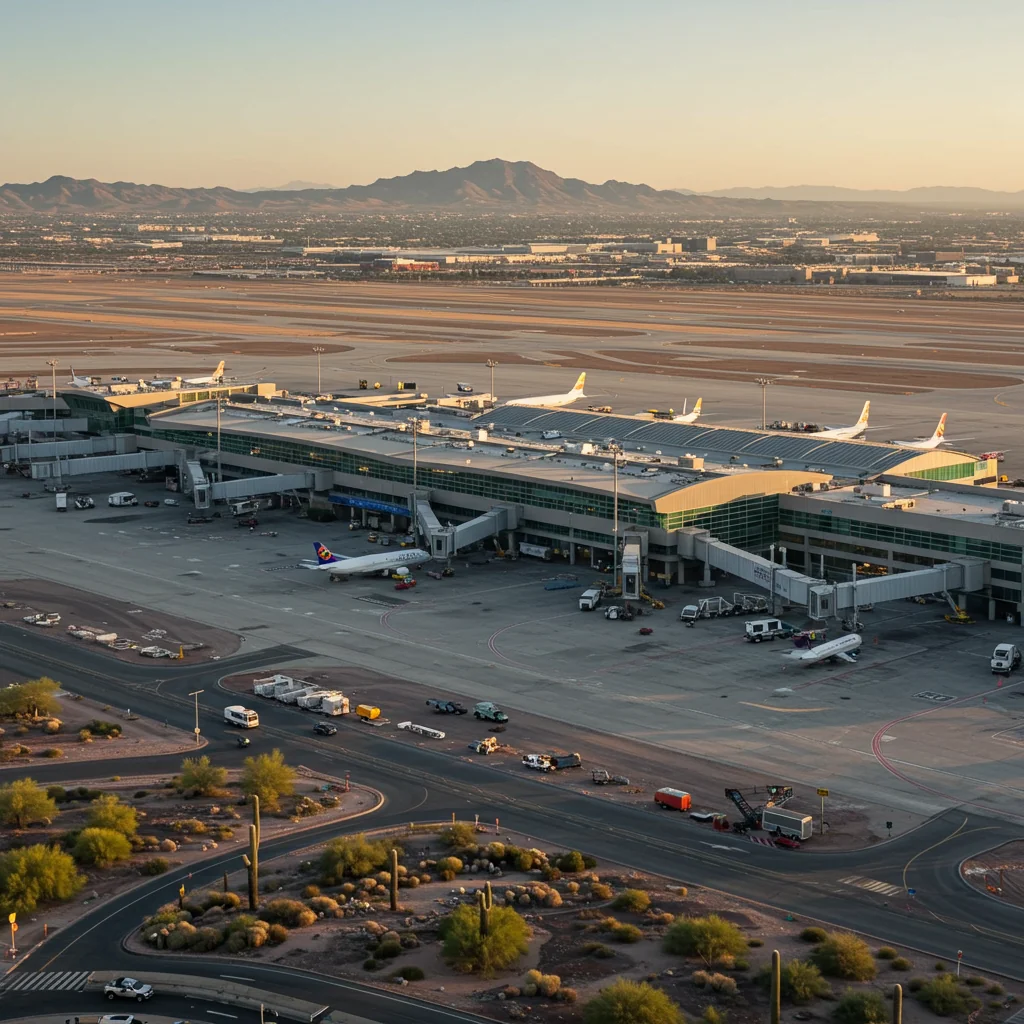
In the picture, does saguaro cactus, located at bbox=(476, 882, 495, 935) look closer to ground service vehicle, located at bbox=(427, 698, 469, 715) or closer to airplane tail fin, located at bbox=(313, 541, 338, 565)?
ground service vehicle, located at bbox=(427, 698, 469, 715)

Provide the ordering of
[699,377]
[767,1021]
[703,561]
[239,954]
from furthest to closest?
[699,377]
[703,561]
[239,954]
[767,1021]

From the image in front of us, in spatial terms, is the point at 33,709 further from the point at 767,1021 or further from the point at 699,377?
the point at 699,377

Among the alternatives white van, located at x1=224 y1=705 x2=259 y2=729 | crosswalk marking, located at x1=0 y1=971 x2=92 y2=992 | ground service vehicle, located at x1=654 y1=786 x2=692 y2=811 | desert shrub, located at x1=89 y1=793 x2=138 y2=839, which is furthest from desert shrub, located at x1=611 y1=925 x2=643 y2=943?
white van, located at x1=224 y1=705 x2=259 y2=729

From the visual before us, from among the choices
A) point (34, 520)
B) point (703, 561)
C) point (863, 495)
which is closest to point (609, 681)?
point (703, 561)

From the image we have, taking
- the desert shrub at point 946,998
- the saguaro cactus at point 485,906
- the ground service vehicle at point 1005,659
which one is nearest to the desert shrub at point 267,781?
the saguaro cactus at point 485,906

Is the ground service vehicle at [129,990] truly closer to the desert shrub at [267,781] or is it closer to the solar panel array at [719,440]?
the desert shrub at [267,781]

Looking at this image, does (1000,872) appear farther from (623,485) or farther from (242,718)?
(623,485)

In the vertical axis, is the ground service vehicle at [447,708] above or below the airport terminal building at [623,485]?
below
